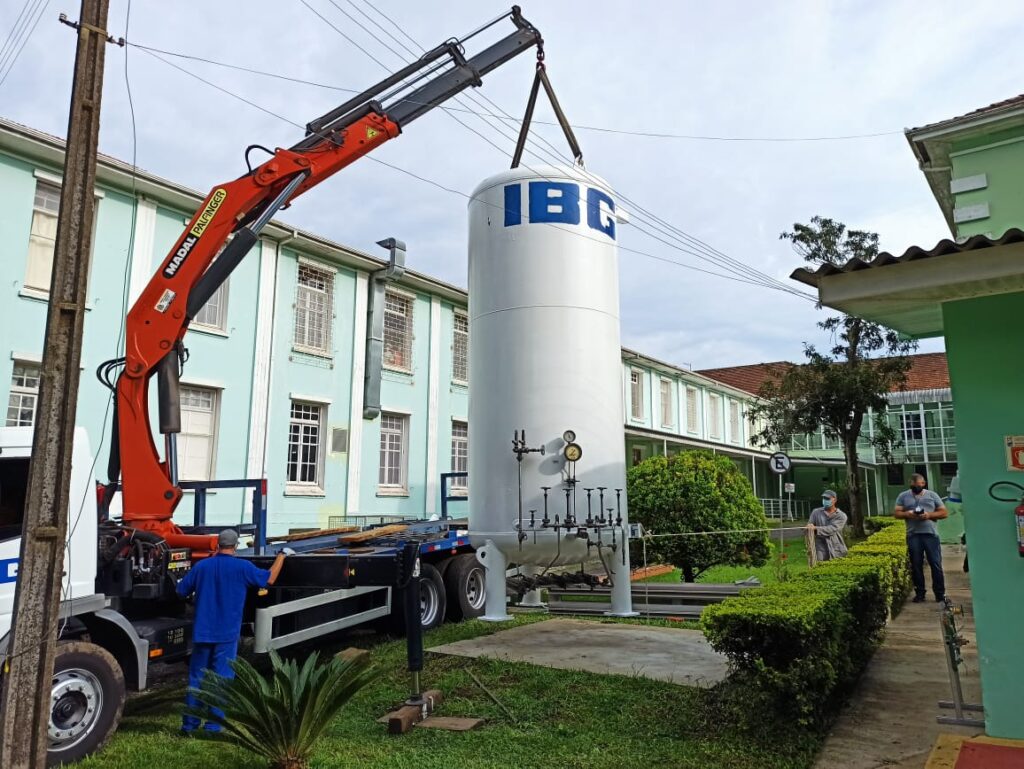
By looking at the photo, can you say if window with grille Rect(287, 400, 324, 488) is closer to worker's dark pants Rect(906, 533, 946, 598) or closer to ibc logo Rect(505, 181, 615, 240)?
ibc logo Rect(505, 181, 615, 240)

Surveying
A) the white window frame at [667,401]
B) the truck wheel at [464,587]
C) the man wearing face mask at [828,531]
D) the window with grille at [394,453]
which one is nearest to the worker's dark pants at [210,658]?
the truck wheel at [464,587]

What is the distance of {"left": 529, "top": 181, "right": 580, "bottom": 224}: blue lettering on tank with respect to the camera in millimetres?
10219

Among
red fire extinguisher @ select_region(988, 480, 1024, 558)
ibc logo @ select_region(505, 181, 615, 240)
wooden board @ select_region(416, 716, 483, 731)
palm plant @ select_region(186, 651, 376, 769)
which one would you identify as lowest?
wooden board @ select_region(416, 716, 483, 731)

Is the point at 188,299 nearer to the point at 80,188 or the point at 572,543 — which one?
the point at 80,188

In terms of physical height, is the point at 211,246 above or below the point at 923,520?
above

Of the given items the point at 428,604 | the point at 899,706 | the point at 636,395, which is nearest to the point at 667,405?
the point at 636,395

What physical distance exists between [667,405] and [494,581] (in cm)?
2446

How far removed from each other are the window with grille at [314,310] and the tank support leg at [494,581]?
923 centimetres

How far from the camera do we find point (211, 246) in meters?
8.92

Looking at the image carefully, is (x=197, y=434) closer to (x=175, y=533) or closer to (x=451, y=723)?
(x=175, y=533)

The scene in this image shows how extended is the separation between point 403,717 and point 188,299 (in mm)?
5046

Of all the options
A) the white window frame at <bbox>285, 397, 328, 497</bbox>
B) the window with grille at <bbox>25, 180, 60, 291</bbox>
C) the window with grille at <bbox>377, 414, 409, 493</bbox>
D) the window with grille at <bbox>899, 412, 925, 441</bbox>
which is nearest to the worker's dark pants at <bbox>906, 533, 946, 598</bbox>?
the white window frame at <bbox>285, 397, 328, 497</bbox>

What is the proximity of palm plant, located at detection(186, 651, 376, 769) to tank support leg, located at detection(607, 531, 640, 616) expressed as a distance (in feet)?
18.1

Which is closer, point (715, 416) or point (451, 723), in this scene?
point (451, 723)
